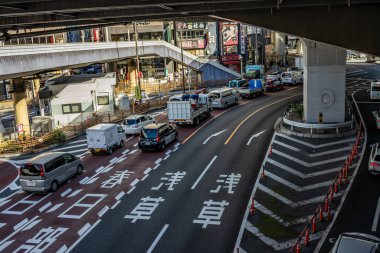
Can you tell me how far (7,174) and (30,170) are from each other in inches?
245

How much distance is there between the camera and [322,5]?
19844 millimetres

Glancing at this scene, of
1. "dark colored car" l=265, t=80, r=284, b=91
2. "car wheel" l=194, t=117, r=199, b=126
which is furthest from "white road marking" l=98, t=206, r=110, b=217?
"dark colored car" l=265, t=80, r=284, b=91

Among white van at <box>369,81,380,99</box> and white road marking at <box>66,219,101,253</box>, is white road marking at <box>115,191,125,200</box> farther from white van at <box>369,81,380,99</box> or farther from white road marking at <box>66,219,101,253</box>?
white van at <box>369,81,380,99</box>

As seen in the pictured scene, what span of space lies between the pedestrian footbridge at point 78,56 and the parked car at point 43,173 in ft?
37.6

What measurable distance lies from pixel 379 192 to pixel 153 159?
1520cm

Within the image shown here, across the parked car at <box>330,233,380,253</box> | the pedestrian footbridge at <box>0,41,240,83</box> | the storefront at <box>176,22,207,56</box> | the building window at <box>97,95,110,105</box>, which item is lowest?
the parked car at <box>330,233,380,253</box>

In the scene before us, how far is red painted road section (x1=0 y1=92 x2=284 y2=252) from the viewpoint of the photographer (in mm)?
19188

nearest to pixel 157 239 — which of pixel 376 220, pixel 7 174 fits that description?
pixel 376 220

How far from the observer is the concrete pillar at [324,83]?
35.1 m

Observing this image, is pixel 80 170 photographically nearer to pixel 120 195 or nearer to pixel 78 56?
pixel 120 195

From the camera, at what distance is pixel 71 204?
76.0 ft

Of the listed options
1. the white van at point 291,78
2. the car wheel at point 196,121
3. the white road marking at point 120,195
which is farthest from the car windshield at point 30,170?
the white van at point 291,78

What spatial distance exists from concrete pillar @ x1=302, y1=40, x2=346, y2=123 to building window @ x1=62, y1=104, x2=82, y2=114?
23.0 m

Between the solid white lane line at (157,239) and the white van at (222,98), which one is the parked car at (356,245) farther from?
the white van at (222,98)
